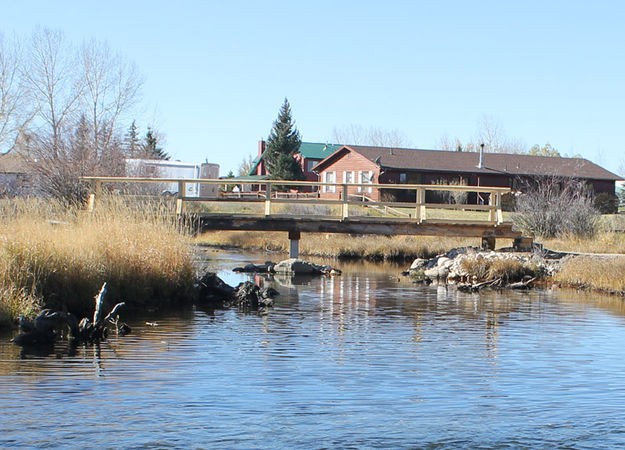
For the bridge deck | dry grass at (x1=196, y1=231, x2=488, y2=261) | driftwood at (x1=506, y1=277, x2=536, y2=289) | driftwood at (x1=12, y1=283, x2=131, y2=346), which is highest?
the bridge deck

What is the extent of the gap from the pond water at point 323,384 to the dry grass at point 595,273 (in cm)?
624

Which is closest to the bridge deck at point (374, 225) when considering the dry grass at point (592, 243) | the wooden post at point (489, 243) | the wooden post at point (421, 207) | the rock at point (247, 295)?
the wooden post at point (421, 207)

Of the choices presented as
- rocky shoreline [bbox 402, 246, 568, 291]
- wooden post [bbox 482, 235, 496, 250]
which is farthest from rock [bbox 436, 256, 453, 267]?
wooden post [bbox 482, 235, 496, 250]

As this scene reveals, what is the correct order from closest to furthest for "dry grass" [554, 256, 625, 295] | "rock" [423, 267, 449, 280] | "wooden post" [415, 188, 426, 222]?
"dry grass" [554, 256, 625, 295]
"wooden post" [415, 188, 426, 222]
"rock" [423, 267, 449, 280]

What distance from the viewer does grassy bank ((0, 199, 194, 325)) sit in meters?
13.1

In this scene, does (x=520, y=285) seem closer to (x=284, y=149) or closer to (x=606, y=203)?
(x=606, y=203)

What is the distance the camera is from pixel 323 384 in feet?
32.6

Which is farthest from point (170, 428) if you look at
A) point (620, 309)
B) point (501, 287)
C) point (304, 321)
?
point (501, 287)

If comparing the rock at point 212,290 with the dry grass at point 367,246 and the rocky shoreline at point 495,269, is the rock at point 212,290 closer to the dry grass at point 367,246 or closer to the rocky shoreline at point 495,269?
the rocky shoreline at point 495,269

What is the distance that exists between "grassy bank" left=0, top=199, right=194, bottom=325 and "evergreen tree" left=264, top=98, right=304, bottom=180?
51956mm

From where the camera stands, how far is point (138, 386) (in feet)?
31.2

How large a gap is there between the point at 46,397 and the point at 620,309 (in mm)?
14033

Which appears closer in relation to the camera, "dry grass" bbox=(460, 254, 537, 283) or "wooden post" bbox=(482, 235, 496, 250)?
"dry grass" bbox=(460, 254, 537, 283)

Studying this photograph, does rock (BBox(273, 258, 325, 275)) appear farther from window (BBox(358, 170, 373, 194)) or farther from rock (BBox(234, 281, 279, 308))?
window (BBox(358, 170, 373, 194))
